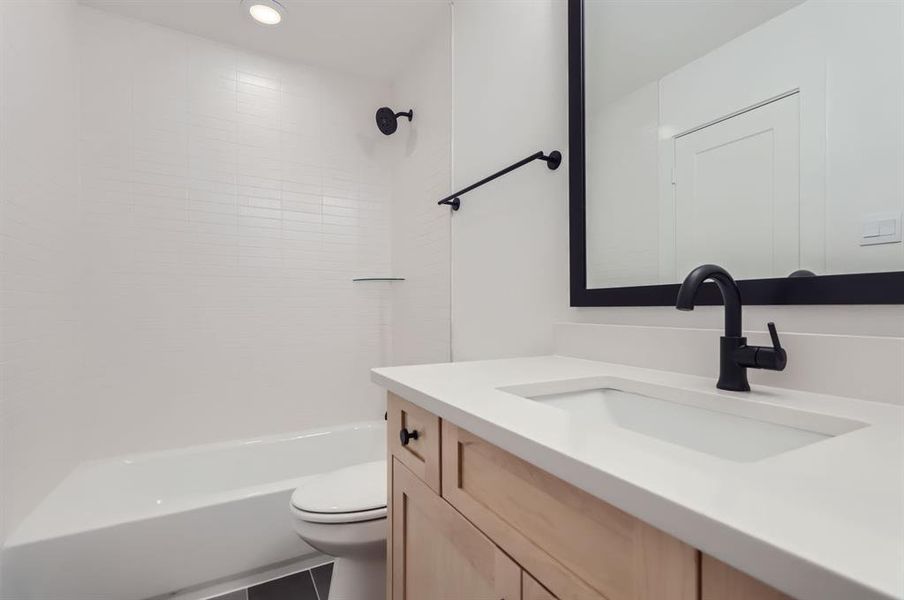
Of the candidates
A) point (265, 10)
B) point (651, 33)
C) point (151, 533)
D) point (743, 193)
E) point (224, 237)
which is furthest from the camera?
point (224, 237)

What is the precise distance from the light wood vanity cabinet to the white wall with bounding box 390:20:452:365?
107cm

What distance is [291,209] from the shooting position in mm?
2258

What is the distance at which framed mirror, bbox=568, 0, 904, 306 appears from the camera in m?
0.67

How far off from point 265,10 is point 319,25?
0.24 meters

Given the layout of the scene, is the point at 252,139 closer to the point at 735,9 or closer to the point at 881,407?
the point at 735,9

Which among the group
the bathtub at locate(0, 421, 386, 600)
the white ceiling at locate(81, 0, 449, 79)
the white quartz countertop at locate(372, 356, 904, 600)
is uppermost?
the white ceiling at locate(81, 0, 449, 79)

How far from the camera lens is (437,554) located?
747 millimetres

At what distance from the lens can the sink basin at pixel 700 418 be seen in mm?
592

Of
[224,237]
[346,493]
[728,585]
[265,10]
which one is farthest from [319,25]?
[728,585]

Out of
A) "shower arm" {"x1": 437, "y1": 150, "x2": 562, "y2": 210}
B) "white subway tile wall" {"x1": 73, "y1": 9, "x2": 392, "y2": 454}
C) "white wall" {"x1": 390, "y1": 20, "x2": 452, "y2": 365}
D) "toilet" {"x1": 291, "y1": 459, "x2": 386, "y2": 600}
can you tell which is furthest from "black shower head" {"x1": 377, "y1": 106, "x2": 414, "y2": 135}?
"toilet" {"x1": 291, "y1": 459, "x2": 386, "y2": 600}

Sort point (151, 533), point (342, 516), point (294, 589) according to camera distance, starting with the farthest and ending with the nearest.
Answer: point (294, 589) < point (151, 533) < point (342, 516)

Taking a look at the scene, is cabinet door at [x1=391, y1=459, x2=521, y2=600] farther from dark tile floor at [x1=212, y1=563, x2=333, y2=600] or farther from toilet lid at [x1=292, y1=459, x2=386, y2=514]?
dark tile floor at [x1=212, y1=563, x2=333, y2=600]

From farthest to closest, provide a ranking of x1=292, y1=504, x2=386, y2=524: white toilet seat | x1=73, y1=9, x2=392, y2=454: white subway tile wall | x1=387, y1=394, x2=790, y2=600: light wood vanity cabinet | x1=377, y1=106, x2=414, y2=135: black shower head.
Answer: x1=377, y1=106, x2=414, y2=135: black shower head
x1=73, y1=9, x2=392, y2=454: white subway tile wall
x1=292, y1=504, x2=386, y2=524: white toilet seat
x1=387, y1=394, x2=790, y2=600: light wood vanity cabinet

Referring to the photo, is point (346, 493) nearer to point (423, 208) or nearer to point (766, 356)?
point (766, 356)
